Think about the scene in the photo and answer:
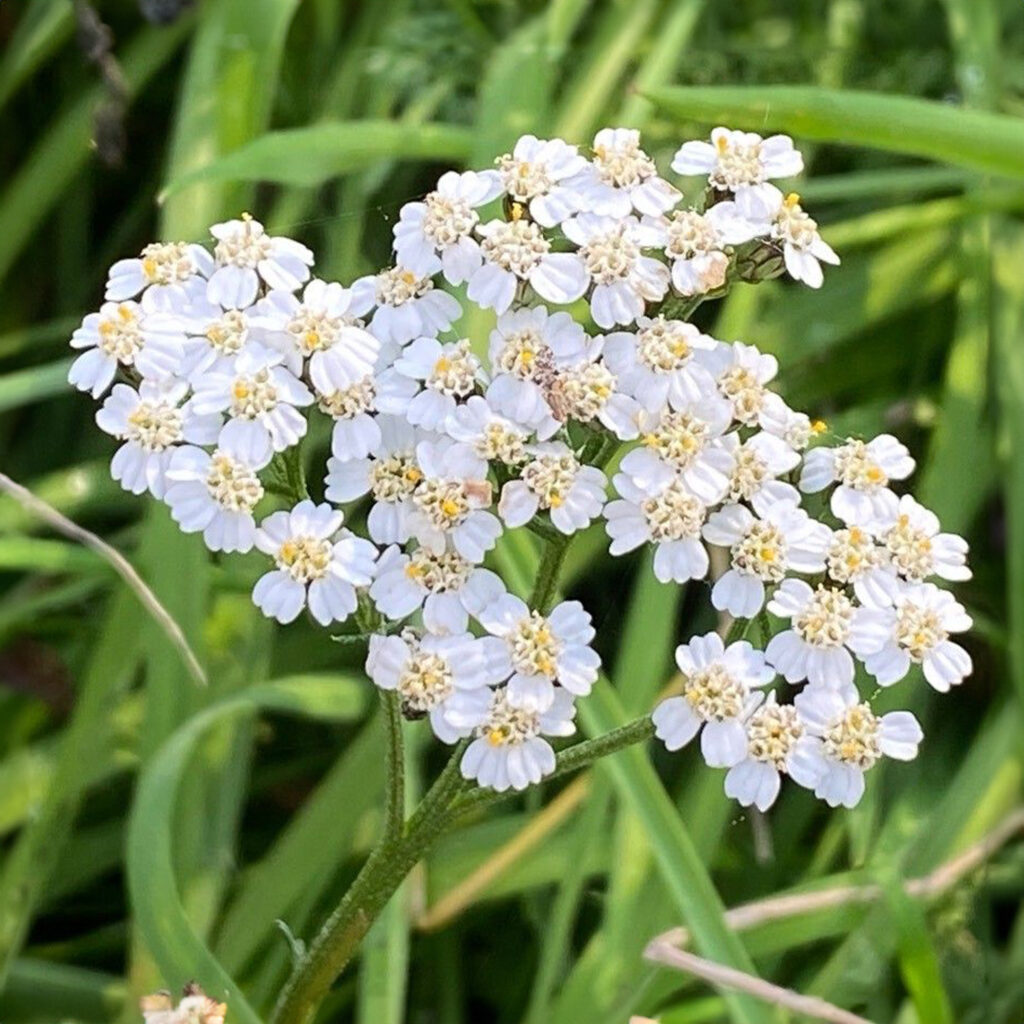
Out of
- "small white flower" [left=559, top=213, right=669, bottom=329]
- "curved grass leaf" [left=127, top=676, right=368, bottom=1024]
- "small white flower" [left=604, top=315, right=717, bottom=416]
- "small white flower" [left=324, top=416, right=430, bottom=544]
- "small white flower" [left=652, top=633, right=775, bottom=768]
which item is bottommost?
"curved grass leaf" [left=127, top=676, right=368, bottom=1024]

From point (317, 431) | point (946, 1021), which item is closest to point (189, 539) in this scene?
point (317, 431)

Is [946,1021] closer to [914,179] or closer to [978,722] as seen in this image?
[978,722]

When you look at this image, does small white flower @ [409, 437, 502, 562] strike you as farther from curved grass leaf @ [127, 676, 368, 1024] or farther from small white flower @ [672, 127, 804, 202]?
curved grass leaf @ [127, 676, 368, 1024]

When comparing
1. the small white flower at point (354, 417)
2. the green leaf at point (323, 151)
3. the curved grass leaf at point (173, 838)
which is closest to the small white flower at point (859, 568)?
the small white flower at point (354, 417)

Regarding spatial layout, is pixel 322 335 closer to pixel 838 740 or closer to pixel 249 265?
pixel 249 265

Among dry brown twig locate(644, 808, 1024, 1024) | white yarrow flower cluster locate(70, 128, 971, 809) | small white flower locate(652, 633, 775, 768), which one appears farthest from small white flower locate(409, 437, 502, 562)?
dry brown twig locate(644, 808, 1024, 1024)
